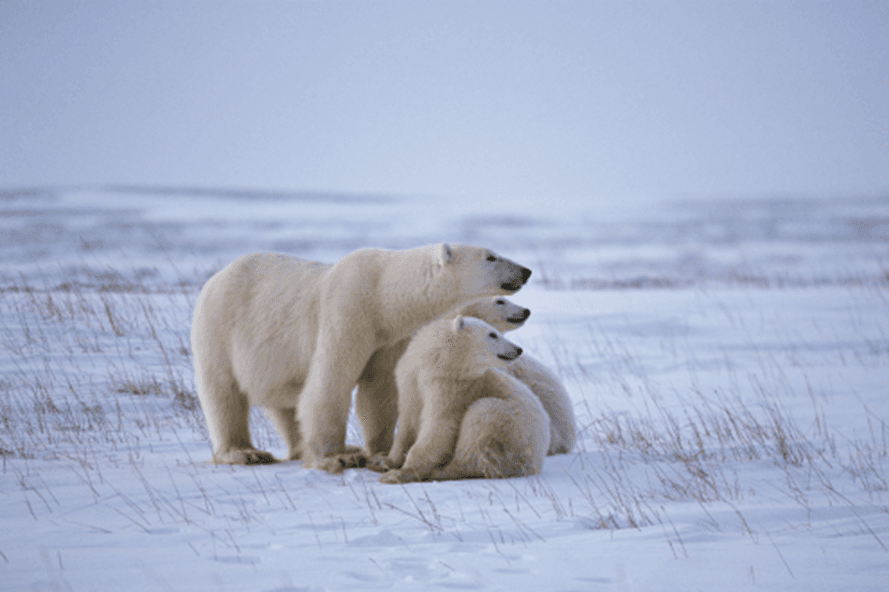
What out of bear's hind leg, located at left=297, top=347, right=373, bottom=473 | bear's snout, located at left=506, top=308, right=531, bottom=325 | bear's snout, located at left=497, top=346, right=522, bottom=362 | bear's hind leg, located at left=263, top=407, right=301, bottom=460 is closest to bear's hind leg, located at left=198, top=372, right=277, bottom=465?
bear's hind leg, located at left=263, top=407, right=301, bottom=460

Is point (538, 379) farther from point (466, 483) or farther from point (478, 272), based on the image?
point (466, 483)

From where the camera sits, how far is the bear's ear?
5309 mm

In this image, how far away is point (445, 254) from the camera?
5.31m

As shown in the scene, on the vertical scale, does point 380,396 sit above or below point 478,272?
below

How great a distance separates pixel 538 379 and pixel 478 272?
0.96 metres

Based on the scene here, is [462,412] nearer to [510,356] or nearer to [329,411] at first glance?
[510,356]

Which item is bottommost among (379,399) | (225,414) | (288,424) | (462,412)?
(288,424)

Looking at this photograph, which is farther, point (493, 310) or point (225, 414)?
point (493, 310)

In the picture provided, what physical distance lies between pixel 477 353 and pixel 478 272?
0.63m

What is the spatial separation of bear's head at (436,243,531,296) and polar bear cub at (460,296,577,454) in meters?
0.26

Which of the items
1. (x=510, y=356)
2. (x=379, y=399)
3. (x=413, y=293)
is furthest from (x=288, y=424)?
(x=510, y=356)

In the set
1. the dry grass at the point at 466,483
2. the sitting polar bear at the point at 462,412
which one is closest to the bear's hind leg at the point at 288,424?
the dry grass at the point at 466,483

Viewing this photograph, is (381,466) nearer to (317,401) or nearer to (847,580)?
(317,401)

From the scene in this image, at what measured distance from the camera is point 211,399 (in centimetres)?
555
